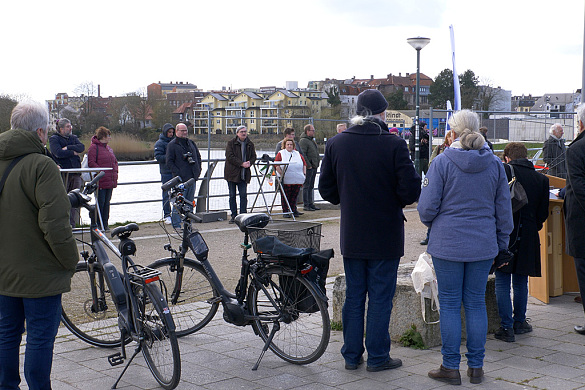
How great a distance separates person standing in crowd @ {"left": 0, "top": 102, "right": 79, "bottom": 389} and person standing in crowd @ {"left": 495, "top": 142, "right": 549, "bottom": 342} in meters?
3.45

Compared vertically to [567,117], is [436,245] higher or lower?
lower

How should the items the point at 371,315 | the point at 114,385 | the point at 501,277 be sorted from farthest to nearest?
the point at 501,277 < the point at 371,315 < the point at 114,385

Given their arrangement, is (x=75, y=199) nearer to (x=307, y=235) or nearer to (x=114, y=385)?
(x=114, y=385)

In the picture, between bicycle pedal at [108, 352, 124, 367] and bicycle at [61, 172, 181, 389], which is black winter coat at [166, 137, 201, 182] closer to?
bicycle at [61, 172, 181, 389]

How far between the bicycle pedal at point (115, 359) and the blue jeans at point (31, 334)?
74cm

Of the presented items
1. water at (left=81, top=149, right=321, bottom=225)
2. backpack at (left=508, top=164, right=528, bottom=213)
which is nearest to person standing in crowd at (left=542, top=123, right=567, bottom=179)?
water at (left=81, top=149, right=321, bottom=225)

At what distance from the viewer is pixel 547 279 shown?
661 cm

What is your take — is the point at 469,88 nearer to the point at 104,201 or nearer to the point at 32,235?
the point at 104,201

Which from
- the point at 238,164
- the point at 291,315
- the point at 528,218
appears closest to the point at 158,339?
the point at 291,315

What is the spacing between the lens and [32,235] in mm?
3650

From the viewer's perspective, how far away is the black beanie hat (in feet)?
15.3

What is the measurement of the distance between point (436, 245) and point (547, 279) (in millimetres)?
2703

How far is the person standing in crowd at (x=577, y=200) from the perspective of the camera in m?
5.21

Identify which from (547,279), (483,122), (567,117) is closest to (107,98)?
(483,122)
